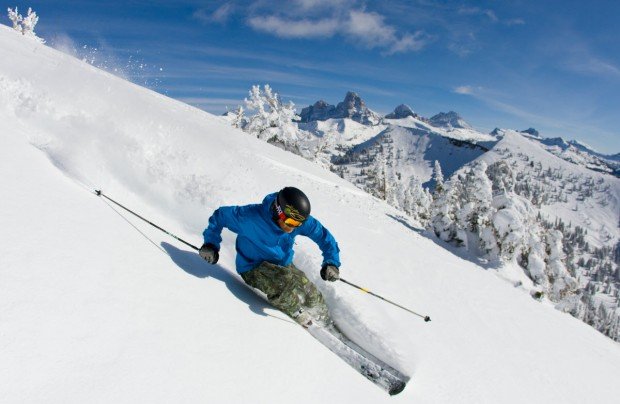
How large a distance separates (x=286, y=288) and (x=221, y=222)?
4.42 feet

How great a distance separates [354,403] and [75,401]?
2535mm

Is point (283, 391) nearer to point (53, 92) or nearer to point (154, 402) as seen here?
point (154, 402)

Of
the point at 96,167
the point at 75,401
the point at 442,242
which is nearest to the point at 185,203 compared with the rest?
the point at 96,167

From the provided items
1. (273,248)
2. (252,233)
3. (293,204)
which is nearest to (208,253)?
(252,233)

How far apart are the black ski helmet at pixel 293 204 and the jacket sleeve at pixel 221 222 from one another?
2.40ft

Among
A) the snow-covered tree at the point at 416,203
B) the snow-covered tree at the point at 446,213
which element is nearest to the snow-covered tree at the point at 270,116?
the snow-covered tree at the point at 446,213

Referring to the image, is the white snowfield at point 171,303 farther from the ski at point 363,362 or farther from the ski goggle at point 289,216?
the ski goggle at point 289,216

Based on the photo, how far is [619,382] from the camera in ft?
24.9

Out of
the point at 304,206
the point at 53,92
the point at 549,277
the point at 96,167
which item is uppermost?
the point at 53,92

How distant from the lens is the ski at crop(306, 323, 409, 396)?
14.9 ft

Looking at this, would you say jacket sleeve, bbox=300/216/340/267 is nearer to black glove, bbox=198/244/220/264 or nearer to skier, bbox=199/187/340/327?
skier, bbox=199/187/340/327

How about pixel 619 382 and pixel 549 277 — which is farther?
pixel 549 277

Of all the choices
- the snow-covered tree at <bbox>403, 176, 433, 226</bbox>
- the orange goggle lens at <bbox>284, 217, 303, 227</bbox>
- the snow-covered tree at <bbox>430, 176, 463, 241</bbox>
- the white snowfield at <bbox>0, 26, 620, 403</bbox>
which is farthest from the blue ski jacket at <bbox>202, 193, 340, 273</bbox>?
the snow-covered tree at <bbox>403, 176, 433, 226</bbox>

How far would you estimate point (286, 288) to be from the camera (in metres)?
5.24
